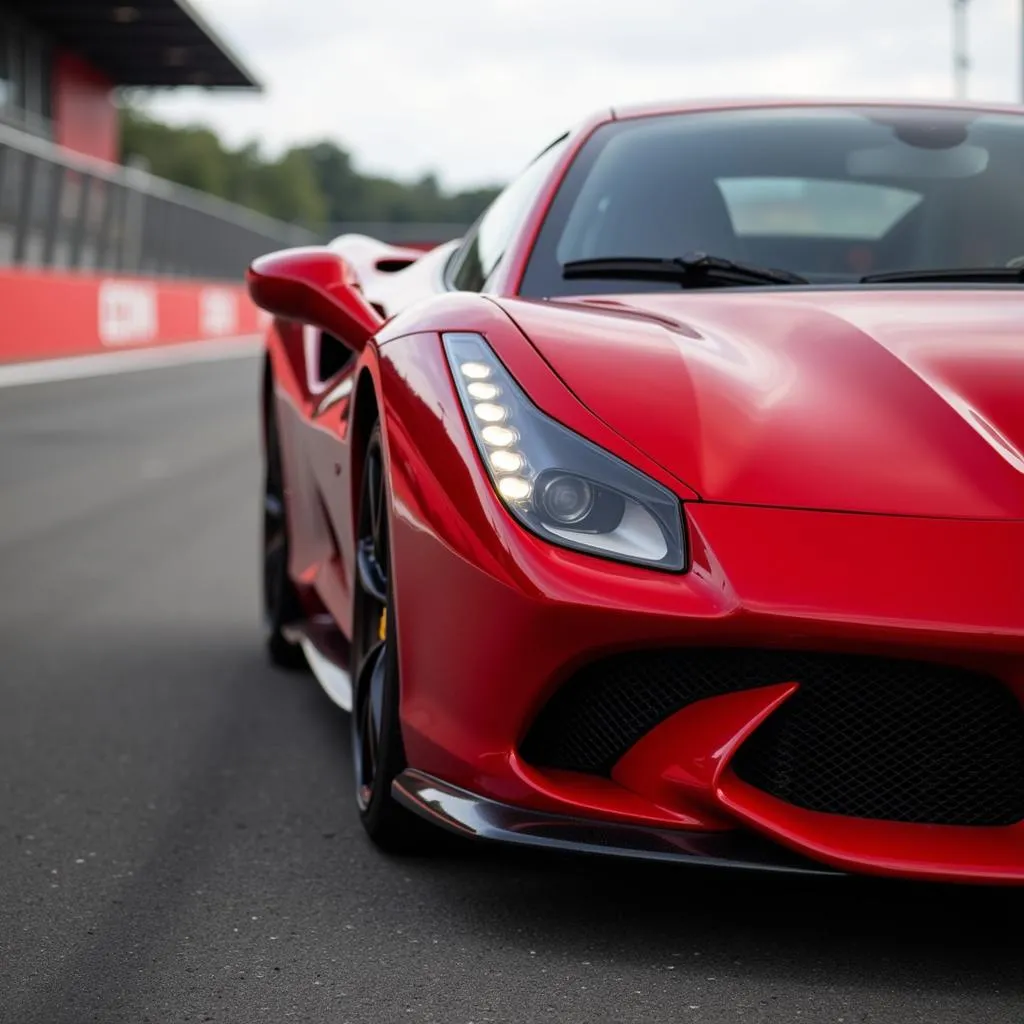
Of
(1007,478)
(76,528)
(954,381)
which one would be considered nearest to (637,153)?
(954,381)

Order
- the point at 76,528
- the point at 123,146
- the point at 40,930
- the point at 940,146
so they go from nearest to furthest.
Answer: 1. the point at 40,930
2. the point at 940,146
3. the point at 76,528
4. the point at 123,146

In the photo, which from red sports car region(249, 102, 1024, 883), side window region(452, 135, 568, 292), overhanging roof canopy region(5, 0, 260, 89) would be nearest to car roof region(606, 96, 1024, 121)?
side window region(452, 135, 568, 292)

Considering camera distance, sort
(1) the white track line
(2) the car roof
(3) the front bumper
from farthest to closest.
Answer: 1. (1) the white track line
2. (2) the car roof
3. (3) the front bumper

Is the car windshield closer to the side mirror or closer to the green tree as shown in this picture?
the side mirror

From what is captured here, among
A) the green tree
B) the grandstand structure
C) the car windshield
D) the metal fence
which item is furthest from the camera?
the green tree

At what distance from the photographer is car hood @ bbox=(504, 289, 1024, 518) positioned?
263 cm

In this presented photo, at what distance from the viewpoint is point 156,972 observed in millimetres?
2602

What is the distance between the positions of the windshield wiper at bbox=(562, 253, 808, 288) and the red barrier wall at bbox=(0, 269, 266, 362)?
566 inches

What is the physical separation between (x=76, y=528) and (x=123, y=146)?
374ft

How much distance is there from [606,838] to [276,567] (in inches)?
98.6

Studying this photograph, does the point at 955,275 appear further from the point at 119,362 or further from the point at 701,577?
the point at 119,362

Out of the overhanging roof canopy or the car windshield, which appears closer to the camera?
the car windshield

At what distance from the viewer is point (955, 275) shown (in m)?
3.52

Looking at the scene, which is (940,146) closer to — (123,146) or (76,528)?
(76,528)
